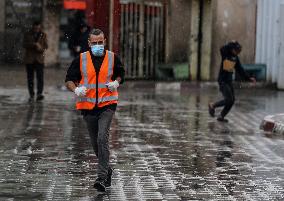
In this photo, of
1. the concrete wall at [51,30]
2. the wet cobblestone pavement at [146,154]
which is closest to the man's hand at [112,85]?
the wet cobblestone pavement at [146,154]

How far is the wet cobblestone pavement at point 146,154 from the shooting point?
33.7ft

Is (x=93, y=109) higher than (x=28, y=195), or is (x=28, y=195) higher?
(x=93, y=109)

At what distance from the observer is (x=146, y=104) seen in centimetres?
2130

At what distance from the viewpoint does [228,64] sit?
58.4 ft

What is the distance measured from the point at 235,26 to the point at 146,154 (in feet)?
48.2

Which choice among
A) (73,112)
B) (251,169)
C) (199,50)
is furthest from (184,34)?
(251,169)

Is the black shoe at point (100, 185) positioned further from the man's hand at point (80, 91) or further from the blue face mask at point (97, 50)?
the blue face mask at point (97, 50)

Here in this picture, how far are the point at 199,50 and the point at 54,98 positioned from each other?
6716 millimetres

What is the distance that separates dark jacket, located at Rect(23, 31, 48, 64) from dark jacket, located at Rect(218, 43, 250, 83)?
5.16 metres

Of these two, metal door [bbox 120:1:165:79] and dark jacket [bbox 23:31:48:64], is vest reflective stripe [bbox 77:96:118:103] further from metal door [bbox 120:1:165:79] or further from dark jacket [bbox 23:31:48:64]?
metal door [bbox 120:1:165:79]

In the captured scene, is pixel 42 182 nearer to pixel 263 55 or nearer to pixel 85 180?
pixel 85 180

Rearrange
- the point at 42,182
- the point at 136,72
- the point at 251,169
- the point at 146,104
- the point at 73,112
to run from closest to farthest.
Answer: the point at 42,182 < the point at 251,169 < the point at 73,112 < the point at 146,104 < the point at 136,72

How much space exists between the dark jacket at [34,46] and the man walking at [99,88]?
1116 centimetres

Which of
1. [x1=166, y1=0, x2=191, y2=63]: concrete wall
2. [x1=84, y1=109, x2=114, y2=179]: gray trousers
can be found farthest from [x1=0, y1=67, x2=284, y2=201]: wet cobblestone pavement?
[x1=166, y1=0, x2=191, y2=63]: concrete wall
